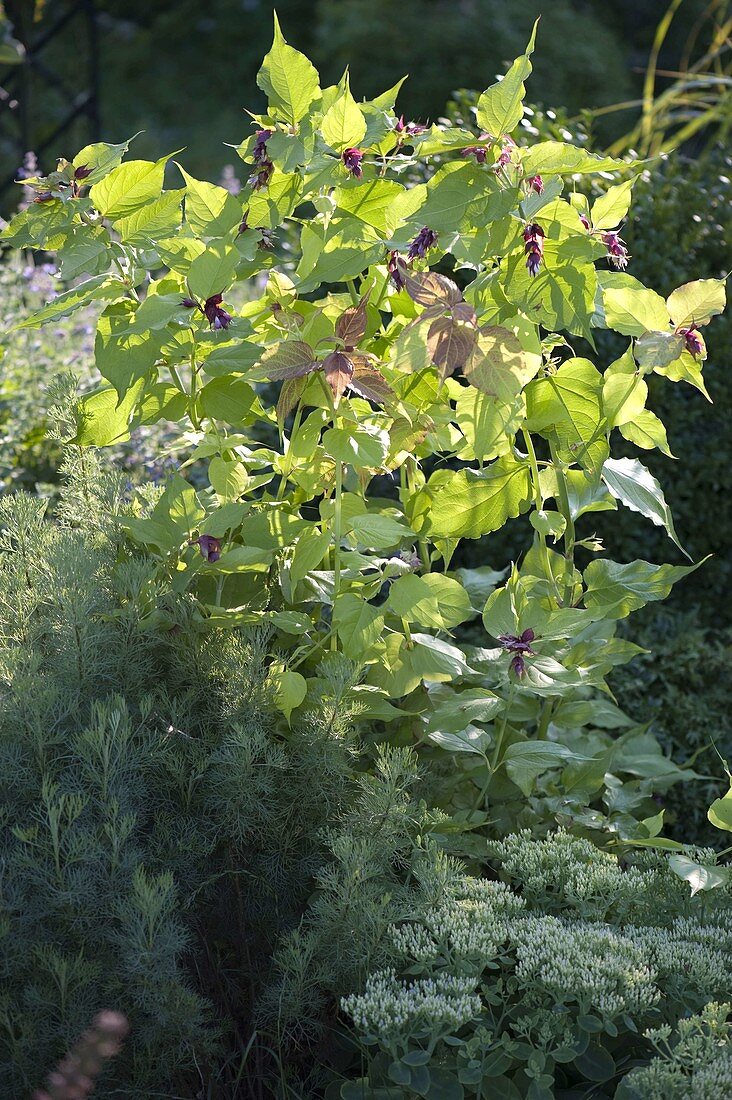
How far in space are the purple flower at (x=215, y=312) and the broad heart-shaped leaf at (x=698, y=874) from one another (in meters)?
1.18

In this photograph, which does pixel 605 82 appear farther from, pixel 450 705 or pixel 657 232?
pixel 450 705

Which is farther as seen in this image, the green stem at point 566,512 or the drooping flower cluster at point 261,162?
the green stem at point 566,512

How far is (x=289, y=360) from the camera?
181cm

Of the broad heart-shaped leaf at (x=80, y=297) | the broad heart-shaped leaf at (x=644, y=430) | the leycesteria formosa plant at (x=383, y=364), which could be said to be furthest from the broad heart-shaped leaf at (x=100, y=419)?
the broad heart-shaped leaf at (x=644, y=430)

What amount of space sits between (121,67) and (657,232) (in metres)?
14.6

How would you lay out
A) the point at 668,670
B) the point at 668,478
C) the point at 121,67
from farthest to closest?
1. the point at 121,67
2. the point at 668,478
3. the point at 668,670

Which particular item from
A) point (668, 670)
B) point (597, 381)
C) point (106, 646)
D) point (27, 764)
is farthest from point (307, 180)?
point (668, 670)

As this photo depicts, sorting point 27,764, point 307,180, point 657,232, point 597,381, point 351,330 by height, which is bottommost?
point 657,232

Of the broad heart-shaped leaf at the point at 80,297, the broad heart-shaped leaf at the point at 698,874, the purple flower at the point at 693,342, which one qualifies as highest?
the broad heart-shaped leaf at the point at 80,297

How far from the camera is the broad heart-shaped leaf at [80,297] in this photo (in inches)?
72.6

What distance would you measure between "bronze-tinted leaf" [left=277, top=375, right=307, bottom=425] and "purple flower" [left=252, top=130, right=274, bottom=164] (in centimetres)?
39

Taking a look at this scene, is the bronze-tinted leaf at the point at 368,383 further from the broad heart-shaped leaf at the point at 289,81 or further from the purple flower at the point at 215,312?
the broad heart-shaped leaf at the point at 289,81

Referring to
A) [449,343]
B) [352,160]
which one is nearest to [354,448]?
[449,343]

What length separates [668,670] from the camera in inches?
125
